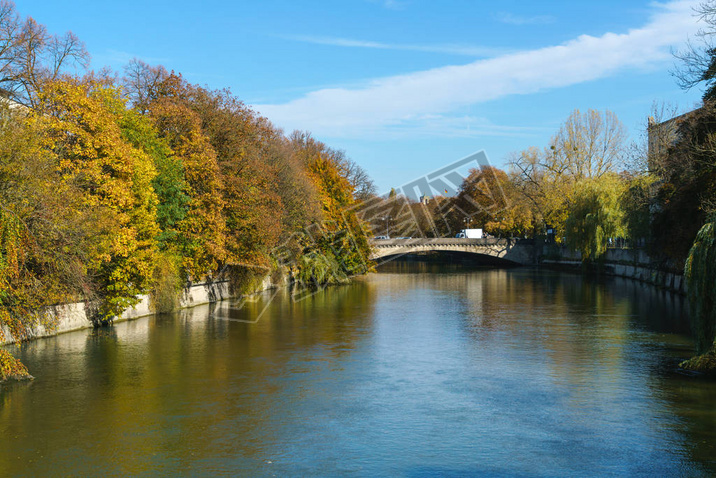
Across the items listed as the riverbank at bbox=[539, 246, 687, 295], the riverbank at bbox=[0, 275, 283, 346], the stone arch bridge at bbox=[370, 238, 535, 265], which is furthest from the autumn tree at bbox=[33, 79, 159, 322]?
the stone arch bridge at bbox=[370, 238, 535, 265]

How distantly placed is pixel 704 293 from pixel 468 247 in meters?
77.7

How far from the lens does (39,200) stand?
76.8 feet

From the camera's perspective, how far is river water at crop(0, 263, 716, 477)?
49.3 feet

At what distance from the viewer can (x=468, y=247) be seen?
9794cm

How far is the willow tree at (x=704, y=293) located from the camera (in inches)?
795

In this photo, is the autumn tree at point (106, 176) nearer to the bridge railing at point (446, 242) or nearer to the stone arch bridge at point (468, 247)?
the stone arch bridge at point (468, 247)

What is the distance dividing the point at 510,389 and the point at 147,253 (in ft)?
69.8

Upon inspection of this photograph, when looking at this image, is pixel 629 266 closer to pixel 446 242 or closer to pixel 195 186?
pixel 446 242

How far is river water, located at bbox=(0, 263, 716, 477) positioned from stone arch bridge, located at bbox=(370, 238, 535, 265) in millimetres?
54607

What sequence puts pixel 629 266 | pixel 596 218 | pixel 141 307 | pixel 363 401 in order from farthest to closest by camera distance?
1. pixel 629 266
2. pixel 596 218
3. pixel 141 307
4. pixel 363 401

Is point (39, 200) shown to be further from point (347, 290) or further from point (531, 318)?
point (347, 290)

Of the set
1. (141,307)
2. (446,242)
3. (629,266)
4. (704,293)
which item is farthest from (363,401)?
(446,242)

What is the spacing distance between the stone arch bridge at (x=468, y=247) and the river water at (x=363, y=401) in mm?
54607

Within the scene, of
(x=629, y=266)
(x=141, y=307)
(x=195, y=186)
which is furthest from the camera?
(x=629, y=266)
